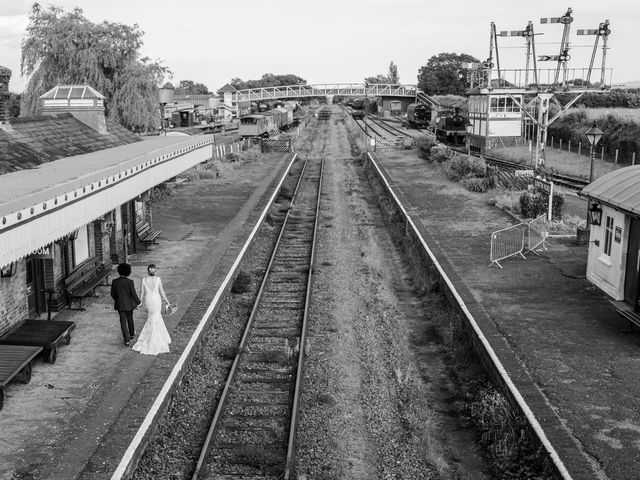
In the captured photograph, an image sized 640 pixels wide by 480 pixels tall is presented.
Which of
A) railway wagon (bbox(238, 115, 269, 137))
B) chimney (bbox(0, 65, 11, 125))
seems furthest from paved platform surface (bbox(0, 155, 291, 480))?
railway wagon (bbox(238, 115, 269, 137))

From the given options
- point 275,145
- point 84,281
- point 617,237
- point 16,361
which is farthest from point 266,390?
point 275,145

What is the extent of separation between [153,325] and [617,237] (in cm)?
782

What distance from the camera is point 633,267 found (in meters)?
12.3

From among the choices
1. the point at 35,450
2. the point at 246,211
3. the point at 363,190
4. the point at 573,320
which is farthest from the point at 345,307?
the point at 363,190

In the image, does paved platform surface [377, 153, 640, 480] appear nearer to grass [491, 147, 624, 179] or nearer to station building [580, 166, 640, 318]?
station building [580, 166, 640, 318]

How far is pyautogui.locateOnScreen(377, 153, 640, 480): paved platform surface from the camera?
840 centimetres

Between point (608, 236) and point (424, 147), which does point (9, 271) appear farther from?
point (424, 147)

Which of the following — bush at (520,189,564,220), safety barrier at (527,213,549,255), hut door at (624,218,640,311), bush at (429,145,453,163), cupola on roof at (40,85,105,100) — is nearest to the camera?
hut door at (624,218,640,311)

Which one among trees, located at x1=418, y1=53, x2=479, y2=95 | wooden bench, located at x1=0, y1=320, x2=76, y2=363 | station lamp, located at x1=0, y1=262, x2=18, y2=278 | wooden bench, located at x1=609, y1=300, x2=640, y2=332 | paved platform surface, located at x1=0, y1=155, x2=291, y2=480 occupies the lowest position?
paved platform surface, located at x1=0, y1=155, x2=291, y2=480

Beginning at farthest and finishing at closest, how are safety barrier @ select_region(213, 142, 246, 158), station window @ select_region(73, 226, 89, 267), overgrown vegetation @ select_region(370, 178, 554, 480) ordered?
safety barrier @ select_region(213, 142, 246, 158)
station window @ select_region(73, 226, 89, 267)
overgrown vegetation @ select_region(370, 178, 554, 480)

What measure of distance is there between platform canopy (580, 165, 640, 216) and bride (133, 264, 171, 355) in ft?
24.4

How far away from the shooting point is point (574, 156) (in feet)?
134

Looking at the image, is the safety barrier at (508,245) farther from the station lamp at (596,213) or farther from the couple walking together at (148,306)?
the couple walking together at (148,306)

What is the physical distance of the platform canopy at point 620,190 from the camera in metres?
12.2
